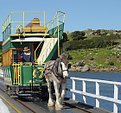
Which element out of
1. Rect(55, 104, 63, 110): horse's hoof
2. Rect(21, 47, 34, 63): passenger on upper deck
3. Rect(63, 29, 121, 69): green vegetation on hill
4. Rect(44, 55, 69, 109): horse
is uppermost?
Rect(63, 29, 121, 69): green vegetation on hill

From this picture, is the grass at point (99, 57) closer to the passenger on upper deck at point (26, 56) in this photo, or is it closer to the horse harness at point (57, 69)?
the passenger on upper deck at point (26, 56)

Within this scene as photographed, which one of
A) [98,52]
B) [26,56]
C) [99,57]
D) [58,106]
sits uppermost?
[98,52]

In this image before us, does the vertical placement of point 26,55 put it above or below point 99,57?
below

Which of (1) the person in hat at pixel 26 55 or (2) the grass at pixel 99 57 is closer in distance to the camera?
(1) the person in hat at pixel 26 55

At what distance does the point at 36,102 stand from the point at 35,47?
326 cm

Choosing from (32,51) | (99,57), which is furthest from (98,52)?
(32,51)

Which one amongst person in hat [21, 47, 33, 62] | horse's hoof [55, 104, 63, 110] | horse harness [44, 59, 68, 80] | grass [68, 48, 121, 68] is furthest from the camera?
grass [68, 48, 121, 68]

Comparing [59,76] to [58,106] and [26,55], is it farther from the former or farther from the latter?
[26,55]

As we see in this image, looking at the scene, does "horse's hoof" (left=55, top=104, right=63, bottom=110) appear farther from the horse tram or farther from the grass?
the grass

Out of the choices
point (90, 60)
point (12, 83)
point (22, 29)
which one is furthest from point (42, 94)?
point (90, 60)

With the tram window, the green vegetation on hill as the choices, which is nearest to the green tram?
the tram window

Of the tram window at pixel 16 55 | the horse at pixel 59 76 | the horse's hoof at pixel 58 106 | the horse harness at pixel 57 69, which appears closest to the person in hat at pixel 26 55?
the tram window at pixel 16 55

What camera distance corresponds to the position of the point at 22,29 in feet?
75.1

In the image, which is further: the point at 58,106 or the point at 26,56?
the point at 26,56
